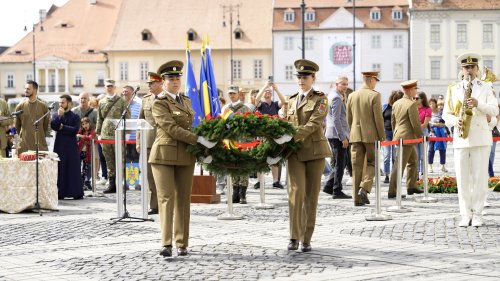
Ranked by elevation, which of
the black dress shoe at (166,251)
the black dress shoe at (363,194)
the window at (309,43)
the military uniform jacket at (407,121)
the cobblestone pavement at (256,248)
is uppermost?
the window at (309,43)

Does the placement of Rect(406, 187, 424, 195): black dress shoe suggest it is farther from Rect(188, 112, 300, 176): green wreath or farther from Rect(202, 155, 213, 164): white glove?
Rect(202, 155, 213, 164): white glove

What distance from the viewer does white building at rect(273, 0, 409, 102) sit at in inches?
3396

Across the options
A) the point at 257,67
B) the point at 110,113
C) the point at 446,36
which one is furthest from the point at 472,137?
the point at 257,67

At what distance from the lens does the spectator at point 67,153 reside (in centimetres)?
1730

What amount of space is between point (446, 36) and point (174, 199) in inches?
3103

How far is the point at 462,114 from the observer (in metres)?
12.2

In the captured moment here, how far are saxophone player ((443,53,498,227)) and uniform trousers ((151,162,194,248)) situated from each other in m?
3.93

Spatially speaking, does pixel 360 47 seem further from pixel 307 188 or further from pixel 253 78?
pixel 307 188

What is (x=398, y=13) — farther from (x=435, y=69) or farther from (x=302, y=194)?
(x=302, y=194)

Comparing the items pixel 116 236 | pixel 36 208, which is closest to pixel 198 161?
pixel 116 236

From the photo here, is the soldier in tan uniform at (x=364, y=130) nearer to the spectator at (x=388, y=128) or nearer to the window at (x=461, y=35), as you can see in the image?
the spectator at (x=388, y=128)

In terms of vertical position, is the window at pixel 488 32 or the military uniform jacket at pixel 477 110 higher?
the window at pixel 488 32

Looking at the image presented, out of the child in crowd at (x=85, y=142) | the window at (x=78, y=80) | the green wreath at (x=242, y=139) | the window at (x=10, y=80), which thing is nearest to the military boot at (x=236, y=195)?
the child in crowd at (x=85, y=142)

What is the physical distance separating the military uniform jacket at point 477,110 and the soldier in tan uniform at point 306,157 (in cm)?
275
